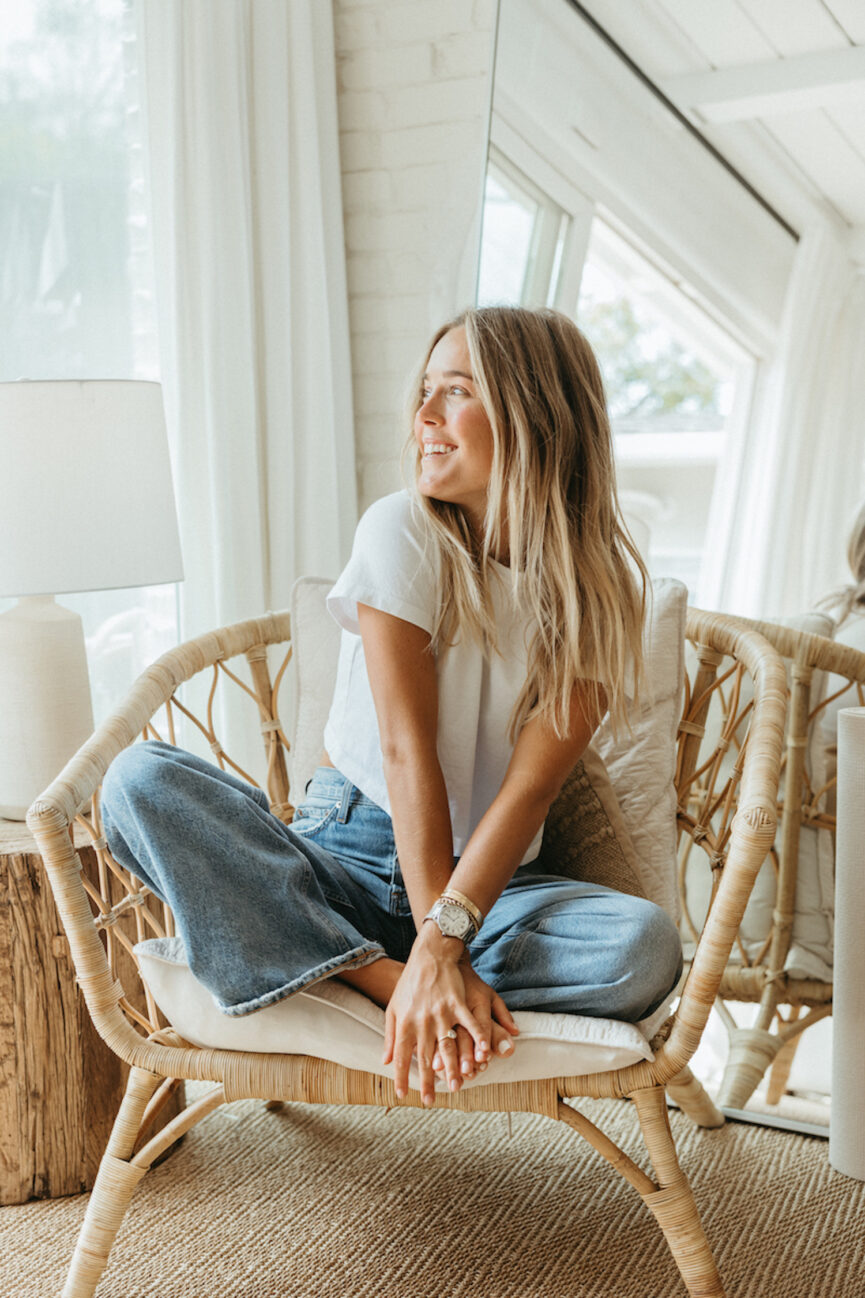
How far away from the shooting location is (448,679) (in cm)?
143

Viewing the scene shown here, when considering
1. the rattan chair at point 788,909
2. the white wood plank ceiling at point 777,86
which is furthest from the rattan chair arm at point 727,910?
the white wood plank ceiling at point 777,86

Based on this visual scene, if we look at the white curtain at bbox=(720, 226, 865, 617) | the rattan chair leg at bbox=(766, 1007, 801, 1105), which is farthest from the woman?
the rattan chair leg at bbox=(766, 1007, 801, 1105)

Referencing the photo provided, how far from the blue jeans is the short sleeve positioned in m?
0.26

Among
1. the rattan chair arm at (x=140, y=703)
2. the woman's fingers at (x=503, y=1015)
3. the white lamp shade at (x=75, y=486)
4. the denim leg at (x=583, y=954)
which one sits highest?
the white lamp shade at (x=75, y=486)

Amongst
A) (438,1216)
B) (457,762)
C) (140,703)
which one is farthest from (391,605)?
(438,1216)

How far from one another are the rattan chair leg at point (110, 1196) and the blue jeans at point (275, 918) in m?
0.19

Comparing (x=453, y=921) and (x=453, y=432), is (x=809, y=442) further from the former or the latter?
(x=453, y=921)

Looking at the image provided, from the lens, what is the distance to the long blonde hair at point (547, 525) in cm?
139

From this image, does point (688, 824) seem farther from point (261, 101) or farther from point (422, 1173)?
point (261, 101)

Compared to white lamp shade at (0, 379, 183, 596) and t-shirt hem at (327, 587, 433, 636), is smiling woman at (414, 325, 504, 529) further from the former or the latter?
white lamp shade at (0, 379, 183, 596)

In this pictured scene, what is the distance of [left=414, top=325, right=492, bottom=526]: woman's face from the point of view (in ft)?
4.62

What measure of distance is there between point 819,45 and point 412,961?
1.50m

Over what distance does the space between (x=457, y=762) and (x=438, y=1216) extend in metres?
0.59

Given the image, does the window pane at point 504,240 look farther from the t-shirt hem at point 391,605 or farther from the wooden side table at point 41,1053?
the wooden side table at point 41,1053
